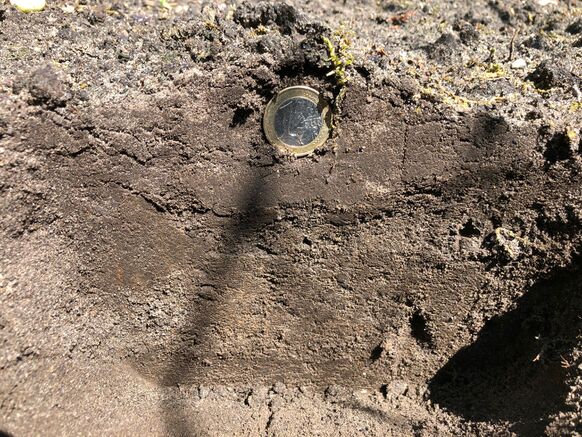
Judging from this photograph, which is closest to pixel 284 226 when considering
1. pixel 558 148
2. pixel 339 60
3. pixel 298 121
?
pixel 298 121

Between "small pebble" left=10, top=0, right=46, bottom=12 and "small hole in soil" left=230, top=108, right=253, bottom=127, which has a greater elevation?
"small pebble" left=10, top=0, right=46, bottom=12

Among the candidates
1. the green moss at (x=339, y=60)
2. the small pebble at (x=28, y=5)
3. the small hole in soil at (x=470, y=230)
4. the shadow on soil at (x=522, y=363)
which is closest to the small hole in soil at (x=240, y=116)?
the green moss at (x=339, y=60)

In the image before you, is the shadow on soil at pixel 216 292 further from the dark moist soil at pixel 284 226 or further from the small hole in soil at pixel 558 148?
the small hole in soil at pixel 558 148

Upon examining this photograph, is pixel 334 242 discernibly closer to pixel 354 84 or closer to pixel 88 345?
pixel 354 84

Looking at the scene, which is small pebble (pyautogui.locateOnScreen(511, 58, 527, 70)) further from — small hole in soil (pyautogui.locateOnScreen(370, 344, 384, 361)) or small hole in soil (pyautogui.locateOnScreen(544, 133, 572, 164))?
small hole in soil (pyautogui.locateOnScreen(370, 344, 384, 361))

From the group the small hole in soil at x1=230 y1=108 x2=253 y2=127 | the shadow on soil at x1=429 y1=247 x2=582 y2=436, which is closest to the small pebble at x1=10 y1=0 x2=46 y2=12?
the small hole in soil at x1=230 y1=108 x2=253 y2=127
